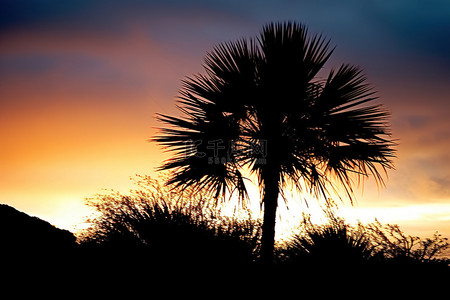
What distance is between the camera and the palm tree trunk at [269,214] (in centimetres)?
798

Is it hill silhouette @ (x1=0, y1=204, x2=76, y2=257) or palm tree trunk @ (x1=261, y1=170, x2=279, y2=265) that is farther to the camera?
hill silhouette @ (x1=0, y1=204, x2=76, y2=257)

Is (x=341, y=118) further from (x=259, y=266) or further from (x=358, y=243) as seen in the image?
(x=259, y=266)

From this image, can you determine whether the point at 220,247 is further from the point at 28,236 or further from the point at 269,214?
the point at 28,236

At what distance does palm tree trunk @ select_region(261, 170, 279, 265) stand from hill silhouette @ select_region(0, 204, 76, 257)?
3.73 meters

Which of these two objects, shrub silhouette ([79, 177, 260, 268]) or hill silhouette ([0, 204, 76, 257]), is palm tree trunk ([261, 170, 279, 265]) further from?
hill silhouette ([0, 204, 76, 257])

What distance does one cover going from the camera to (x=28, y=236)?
8.88 m

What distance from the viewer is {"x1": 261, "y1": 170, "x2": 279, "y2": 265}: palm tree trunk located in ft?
26.2

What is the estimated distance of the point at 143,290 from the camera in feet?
22.0

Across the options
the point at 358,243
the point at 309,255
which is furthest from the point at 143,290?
the point at 358,243

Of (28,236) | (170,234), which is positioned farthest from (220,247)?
(28,236)

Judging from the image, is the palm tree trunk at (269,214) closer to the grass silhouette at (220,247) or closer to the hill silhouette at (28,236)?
the grass silhouette at (220,247)

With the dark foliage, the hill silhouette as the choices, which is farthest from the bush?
the hill silhouette

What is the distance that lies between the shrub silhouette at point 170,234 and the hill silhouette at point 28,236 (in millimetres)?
526

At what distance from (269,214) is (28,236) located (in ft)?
15.4
